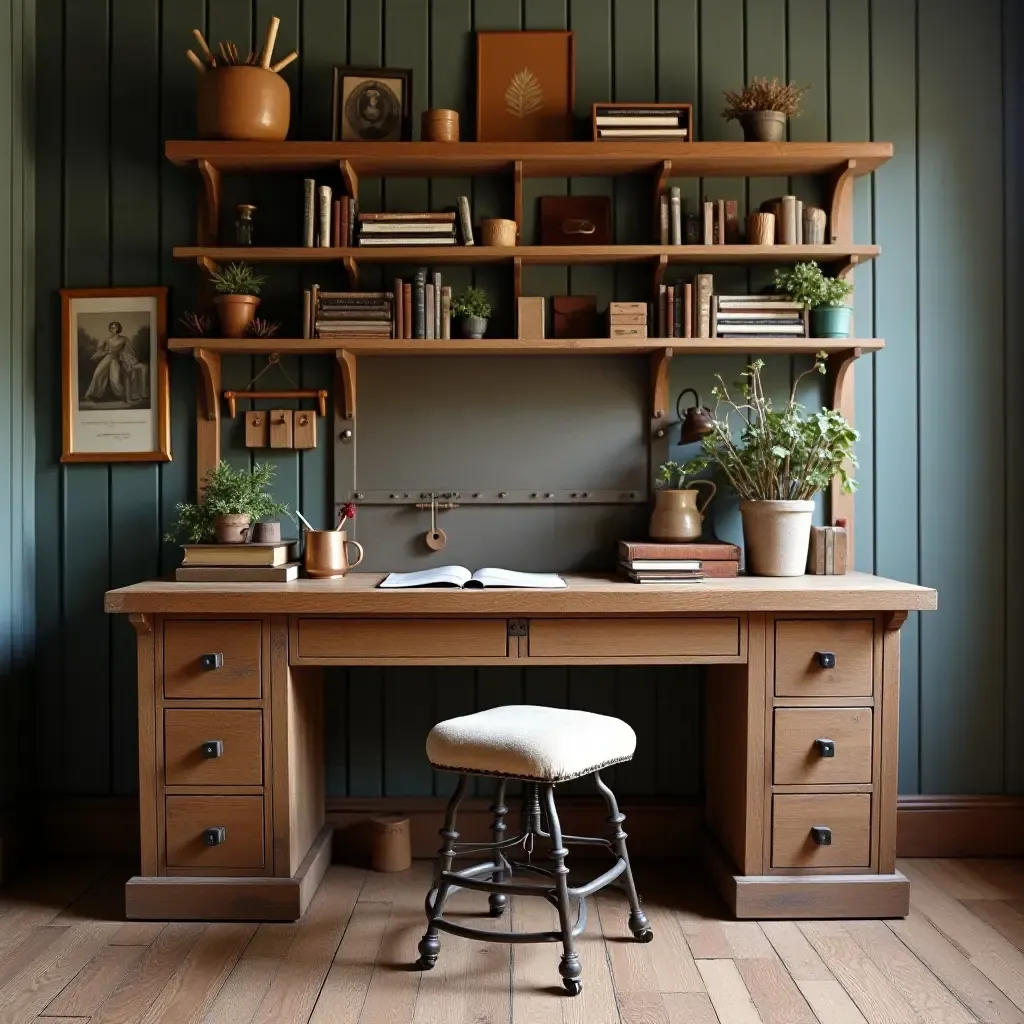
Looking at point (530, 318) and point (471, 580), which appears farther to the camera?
point (530, 318)

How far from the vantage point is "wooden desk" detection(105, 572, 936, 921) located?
2.87 m

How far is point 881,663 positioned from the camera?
2.90 metres

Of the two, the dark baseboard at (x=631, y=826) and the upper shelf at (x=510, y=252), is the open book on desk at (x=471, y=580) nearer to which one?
the dark baseboard at (x=631, y=826)

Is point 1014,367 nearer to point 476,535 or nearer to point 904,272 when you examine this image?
point 904,272

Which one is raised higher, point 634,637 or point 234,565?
point 234,565

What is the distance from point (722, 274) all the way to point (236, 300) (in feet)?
5.11

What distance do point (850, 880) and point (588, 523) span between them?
1.31 meters

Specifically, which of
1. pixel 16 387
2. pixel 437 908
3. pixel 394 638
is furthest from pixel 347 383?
pixel 437 908

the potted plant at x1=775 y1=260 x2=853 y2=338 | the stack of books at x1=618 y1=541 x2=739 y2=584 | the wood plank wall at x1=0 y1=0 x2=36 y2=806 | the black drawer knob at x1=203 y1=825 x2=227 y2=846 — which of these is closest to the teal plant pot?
the potted plant at x1=775 y1=260 x2=853 y2=338

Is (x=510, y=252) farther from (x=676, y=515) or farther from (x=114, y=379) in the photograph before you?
(x=114, y=379)

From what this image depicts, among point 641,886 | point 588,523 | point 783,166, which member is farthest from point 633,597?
point 783,166

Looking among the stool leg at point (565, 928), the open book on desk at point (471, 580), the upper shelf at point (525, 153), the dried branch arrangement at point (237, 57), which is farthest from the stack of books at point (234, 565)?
the dried branch arrangement at point (237, 57)

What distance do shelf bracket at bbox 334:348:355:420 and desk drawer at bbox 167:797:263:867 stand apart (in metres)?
1.25

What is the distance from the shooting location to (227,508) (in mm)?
3131
